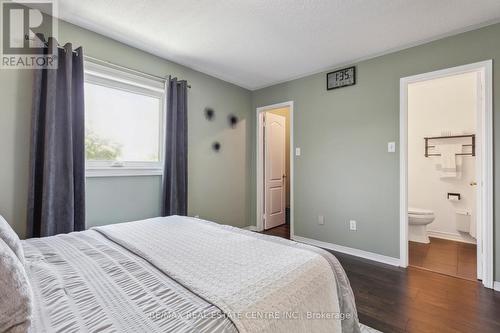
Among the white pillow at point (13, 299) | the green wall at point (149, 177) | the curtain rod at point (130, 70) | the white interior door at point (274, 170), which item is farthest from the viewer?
the white interior door at point (274, 170)

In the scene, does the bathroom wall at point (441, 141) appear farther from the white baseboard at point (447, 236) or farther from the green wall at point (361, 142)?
the green wall at point (361, 142)

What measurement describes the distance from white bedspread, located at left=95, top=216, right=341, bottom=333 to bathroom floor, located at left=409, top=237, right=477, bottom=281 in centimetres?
222

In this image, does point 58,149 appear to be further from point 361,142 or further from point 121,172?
point 361,142

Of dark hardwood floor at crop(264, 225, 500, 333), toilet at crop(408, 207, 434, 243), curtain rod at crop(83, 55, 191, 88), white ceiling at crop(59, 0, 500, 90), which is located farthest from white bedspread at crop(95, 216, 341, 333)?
toilet at crop(408, 207, 434, 243)

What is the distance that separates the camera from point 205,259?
1.23m

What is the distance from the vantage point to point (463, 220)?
11.6 ft

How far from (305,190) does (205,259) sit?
2608 millimetres

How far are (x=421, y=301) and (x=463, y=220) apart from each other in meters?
2.32

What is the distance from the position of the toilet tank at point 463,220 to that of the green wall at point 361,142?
5.03 feet

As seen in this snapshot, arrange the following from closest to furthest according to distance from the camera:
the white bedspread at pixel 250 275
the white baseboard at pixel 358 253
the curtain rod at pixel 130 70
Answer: the white bedspread at pixel 250 275 < the curtain rod at pixel 130 70 < the white baseboard at pixel 358 253

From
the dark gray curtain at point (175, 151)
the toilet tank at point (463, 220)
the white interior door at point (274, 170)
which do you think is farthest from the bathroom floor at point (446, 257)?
the dark gray curtain at point (175, 151)

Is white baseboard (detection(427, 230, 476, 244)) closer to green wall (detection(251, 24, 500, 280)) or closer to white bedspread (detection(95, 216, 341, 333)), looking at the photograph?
green wall (detection(251, 24, 500, 280))

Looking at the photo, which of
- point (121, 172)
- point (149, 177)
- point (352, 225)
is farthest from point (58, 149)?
point (352, 225)

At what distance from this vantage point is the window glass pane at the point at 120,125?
2457 millimetres
